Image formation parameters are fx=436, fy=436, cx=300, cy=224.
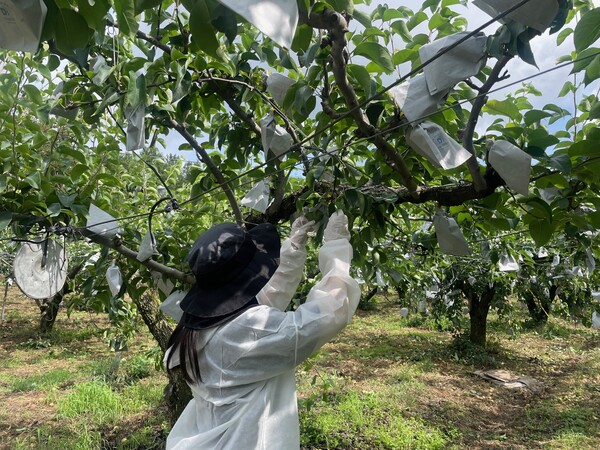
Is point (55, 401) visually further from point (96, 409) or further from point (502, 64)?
point (502, 64)

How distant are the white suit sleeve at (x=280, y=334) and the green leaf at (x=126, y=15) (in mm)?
750

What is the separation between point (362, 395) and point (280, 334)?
178 inches

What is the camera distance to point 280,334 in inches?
45.8

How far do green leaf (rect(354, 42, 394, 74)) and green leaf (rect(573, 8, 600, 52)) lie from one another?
43cm

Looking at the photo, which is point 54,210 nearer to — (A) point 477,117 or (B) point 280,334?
(B) point 280,334

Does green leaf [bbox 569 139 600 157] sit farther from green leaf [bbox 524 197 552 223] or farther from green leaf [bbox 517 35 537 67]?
green leaf [bbox 517 35 537 67]

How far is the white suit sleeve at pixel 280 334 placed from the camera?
1.17 metres

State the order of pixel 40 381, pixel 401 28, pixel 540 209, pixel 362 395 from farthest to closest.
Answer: pixel 40 381
pixel 362 395
pixel 540 209
pixel 401 28

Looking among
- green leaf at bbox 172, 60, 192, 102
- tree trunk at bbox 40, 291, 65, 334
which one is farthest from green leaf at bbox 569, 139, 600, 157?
tree trunk at bbox 40, 291, 65, 334

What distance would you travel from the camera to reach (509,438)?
173 inches

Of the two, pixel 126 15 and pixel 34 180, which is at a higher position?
pixel 126 15

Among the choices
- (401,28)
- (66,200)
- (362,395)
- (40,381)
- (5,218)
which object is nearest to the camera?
(401,28)

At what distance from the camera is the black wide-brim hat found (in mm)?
1242

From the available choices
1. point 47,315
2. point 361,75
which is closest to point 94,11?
point 361,75
